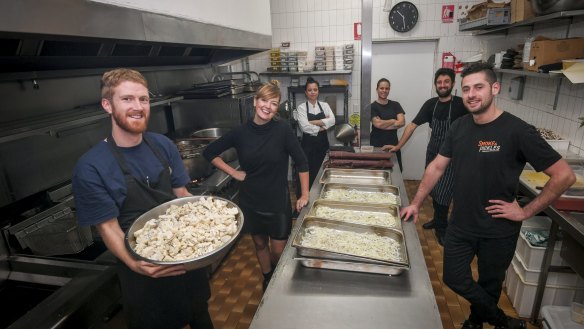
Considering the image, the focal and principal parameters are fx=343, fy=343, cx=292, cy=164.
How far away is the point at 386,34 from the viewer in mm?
4883

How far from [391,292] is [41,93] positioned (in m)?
2.33

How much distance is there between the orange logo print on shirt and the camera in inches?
72.2

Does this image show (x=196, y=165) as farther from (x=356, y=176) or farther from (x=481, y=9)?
(x=481, y=9)

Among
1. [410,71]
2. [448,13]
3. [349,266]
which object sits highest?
[448,13]

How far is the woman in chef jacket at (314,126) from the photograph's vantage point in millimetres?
4023

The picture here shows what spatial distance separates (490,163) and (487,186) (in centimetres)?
13

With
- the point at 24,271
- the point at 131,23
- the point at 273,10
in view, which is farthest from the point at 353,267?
the point at 273,10

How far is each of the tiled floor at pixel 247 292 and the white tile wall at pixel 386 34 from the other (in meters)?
1.65

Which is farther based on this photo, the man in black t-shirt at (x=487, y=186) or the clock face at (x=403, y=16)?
the clock face at (x=403, y=16)

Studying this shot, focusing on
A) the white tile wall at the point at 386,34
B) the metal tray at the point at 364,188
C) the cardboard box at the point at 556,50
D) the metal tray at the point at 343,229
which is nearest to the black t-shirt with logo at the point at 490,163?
the metal tray at the point at 364,188

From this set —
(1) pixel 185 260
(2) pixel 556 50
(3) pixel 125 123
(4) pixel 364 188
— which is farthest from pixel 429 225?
(3) pixel 125 123

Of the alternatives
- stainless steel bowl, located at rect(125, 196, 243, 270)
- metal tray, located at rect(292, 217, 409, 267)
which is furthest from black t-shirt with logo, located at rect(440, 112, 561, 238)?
stainless steel bowl, located at rect(125, 196, 243, 270)

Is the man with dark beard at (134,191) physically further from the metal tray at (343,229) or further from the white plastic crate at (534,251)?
the white plastic crate at (534,251)

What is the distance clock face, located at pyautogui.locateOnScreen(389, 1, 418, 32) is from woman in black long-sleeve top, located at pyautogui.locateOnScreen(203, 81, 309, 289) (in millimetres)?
3229
